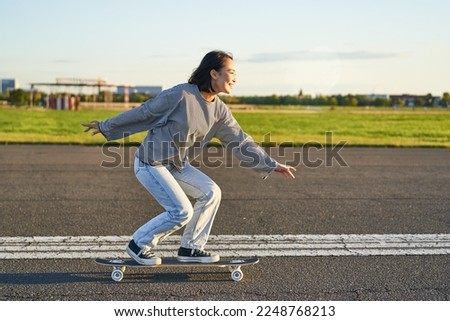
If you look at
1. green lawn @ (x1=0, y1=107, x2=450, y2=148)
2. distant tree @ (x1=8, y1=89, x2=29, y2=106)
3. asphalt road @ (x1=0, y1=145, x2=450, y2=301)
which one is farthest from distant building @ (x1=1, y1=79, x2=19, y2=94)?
asphalt road @ (x1=0, y1=145, x2=450, y2=301)

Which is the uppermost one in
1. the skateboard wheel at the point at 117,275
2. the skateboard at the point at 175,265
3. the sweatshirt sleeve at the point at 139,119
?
the sweatshirt sleeve at the point at 139,119

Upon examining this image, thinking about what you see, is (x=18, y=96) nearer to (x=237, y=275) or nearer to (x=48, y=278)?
(x=48, y=278)

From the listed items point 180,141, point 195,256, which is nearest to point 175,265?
point 195,256

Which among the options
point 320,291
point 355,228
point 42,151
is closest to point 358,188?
point 355,228

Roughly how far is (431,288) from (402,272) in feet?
1.62

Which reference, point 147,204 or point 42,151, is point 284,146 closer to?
point 42,151

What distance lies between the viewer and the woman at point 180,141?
5.34 meters

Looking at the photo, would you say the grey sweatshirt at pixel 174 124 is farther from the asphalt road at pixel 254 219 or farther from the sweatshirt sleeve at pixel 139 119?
the asphalt road at pixel 254 219

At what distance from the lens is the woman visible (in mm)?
5344

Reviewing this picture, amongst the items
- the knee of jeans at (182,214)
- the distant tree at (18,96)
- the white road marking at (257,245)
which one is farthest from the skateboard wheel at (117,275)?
the distant tree at (18,96)

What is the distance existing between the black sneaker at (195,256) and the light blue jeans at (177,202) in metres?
0.04

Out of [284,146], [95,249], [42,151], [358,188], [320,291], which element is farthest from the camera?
[284,146]
